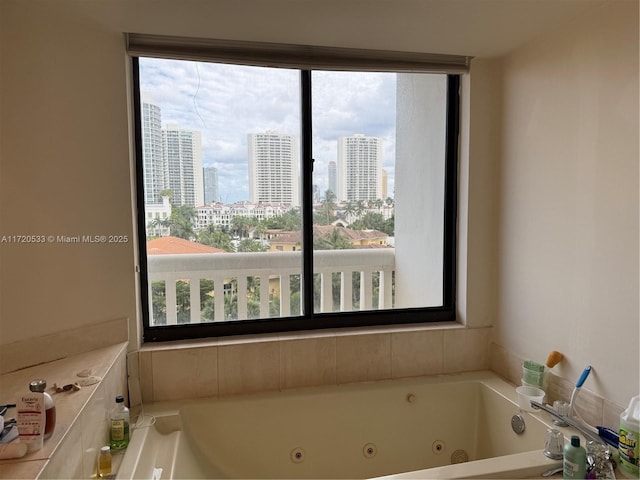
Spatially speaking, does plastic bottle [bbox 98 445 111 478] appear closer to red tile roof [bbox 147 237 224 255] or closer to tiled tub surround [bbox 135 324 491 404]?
tiled tub surround [bbox 135 324 491 404]

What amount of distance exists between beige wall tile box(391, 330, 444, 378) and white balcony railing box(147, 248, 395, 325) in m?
0.27

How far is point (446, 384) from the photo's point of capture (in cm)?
192

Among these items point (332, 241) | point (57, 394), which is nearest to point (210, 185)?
point (332, 241)

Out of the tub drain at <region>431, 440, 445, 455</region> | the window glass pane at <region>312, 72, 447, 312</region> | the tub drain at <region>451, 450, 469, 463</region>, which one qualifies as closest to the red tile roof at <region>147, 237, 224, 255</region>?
the window glass pane at <region>312, 72, 447, 312</region>

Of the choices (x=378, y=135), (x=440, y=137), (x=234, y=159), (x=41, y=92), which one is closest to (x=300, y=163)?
(x=234, y=159)

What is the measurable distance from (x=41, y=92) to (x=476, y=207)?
6.15ft

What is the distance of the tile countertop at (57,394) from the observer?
0.90 meters

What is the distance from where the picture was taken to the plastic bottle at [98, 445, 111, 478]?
1.27 m

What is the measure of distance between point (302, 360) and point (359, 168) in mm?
990

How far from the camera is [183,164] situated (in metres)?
1.88

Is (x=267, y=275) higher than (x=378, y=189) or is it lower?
lower

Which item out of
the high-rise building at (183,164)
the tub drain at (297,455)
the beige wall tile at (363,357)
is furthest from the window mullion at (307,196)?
the tub drain at (297,455)

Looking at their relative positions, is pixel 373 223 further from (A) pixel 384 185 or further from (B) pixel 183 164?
(B) pixel 183 164

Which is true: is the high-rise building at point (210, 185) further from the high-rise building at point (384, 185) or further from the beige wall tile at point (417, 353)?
the beige wall tile at point (417, 353)
